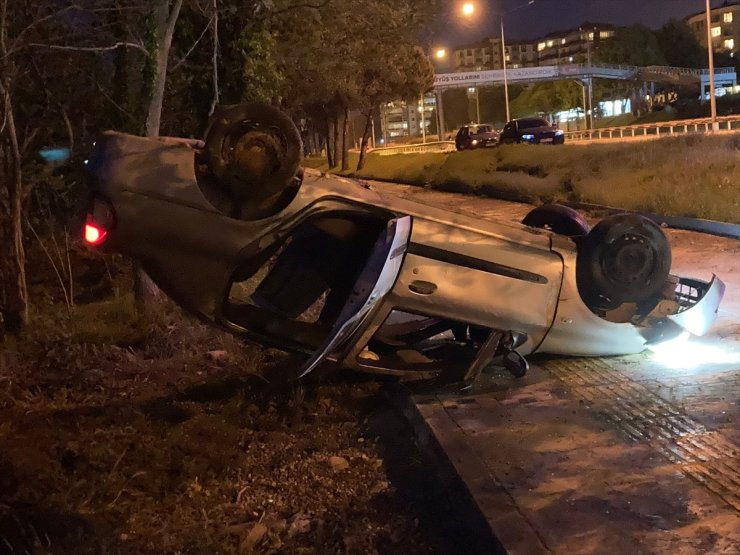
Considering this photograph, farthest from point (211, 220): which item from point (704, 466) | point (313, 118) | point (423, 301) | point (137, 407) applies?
point (313, 118)

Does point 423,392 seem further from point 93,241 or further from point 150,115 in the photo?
point 150,115

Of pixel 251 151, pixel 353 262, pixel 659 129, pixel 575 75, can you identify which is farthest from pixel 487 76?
pixel 251 151

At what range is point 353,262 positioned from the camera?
5.10 metres

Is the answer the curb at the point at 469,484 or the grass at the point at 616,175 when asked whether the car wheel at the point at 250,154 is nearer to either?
the curb at the point at 469,484

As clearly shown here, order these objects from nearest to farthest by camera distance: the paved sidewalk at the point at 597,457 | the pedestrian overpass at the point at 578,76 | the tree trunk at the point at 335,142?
the paved sidewalk at the point at 597,457, the tree trunk at the point at 335,142, the pedestrian overpass at the point at 578,76

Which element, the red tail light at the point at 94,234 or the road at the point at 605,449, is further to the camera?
the red tail light at the point at 94,234

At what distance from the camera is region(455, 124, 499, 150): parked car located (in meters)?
39.9

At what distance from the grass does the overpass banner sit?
118 ft

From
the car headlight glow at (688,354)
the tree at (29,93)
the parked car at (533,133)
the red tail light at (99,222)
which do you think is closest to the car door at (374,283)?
the red tail light at (99,222)

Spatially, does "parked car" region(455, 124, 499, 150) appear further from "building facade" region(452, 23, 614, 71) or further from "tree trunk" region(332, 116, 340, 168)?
"building facade" region(452, 23, 614, 71)

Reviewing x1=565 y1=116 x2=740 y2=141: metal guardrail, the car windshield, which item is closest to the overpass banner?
x1=565 y1=116 x2=740 y2=141: metal guardrail

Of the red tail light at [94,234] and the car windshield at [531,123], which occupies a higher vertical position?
the car windshield at [531,123]

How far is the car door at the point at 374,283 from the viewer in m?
4.09

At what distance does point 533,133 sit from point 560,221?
105 feet
